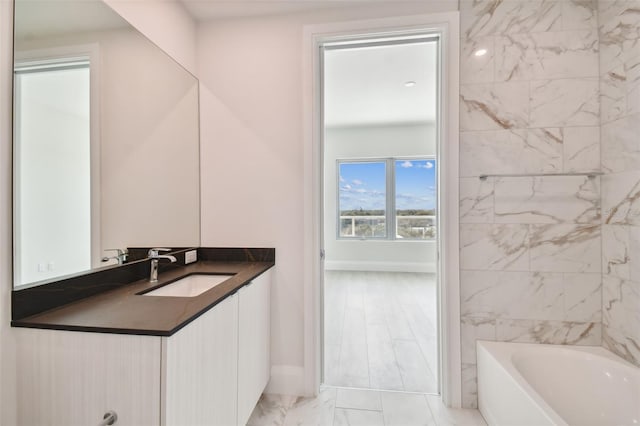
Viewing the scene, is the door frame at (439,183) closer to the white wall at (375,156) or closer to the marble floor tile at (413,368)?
the marble floor tile at (413,368)

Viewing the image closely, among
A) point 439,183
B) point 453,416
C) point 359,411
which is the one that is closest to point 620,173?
point 439,183

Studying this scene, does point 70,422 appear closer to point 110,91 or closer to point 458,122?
point 110,91

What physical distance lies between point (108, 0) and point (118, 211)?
40.2 inches

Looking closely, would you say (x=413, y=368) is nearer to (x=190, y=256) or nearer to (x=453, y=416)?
(x=453, y=416)

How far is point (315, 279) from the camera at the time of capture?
75.9 inches

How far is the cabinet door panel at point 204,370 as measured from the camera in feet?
3.04

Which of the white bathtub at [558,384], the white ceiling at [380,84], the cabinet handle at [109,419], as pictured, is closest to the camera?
the cabinet handle at [109,419]

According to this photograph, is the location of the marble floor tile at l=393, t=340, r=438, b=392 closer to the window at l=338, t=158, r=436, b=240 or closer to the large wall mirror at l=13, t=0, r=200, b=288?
the large wall mirror at l=13, t=0, r=200, b=288

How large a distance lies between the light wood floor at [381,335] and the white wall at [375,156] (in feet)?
2.57

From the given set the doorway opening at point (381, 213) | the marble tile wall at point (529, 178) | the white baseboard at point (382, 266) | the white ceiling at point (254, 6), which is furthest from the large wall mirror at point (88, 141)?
the white baseboard at point (382, 266)

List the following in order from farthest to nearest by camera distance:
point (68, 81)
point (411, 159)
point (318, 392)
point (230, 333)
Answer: point (411, 159)
point (318, 392)
point (230, 333)
point (68, 81)

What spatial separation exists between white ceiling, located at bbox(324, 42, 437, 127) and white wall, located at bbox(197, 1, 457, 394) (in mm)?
462

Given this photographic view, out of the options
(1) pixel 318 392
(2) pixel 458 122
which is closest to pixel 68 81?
(2) pixel 458 122

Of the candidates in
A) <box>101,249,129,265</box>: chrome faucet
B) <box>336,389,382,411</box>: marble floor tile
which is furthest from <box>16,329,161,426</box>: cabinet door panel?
<box>336,389,382,411</box>: marble floor tile
